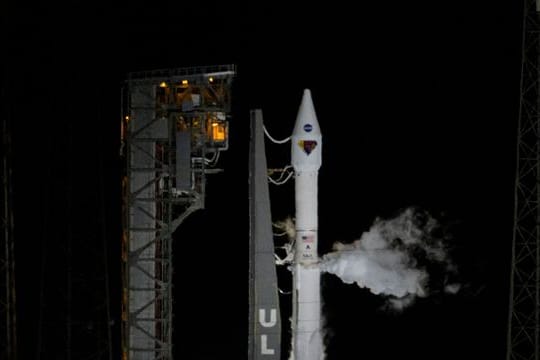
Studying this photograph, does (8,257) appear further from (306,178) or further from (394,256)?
(394,256)

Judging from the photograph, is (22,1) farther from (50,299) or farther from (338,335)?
(338,335)

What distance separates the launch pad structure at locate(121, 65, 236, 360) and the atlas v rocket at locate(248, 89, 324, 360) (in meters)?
2.92

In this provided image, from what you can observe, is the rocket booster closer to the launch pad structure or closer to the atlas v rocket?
the atlas v rocket

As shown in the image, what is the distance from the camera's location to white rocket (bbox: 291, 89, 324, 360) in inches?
923

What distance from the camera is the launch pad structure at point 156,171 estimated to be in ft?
83.8

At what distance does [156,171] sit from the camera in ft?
84.0

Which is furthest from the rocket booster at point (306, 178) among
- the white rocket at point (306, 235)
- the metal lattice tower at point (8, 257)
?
the metal lattice tower at point (8, 257)

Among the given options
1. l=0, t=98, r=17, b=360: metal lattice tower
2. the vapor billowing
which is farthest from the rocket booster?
l=0, t=98, r=17, b=360: metal lattice tower

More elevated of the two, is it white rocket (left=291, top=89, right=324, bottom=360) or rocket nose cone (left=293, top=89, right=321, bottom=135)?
rocket nose cone (left=293, top=89, right=321, bottom=135)

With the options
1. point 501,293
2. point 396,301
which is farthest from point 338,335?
point 501,293

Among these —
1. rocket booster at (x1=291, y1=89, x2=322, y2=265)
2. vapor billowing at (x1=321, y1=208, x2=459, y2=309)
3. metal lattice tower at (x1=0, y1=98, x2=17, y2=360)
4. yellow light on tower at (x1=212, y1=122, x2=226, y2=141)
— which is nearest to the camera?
metal lattice tower at (x1=0, y1=98, x2=17, y2=360)

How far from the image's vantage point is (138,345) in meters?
25.9

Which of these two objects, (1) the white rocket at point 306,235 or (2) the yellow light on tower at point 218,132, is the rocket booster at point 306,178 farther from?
(2) the yellow light on tower at point 218,132

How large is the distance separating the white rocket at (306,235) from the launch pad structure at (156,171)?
2.97m
